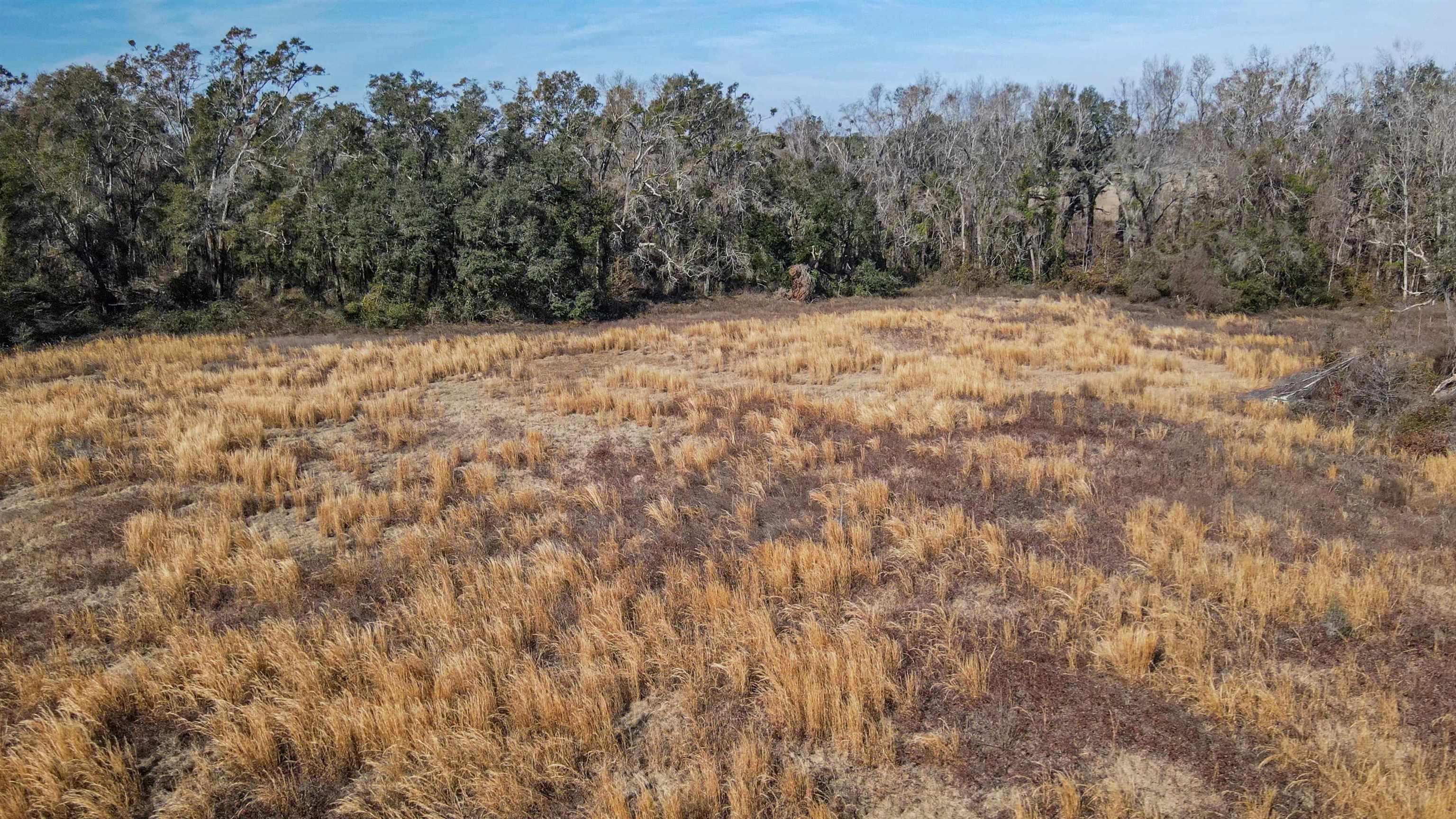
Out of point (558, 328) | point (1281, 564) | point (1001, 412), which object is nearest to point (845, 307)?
point (558, 328)

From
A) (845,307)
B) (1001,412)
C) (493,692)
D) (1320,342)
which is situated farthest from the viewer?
(845,307)

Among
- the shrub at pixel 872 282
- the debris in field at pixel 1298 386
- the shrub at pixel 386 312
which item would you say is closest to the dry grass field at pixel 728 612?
the debris in field at pixel 1298 386

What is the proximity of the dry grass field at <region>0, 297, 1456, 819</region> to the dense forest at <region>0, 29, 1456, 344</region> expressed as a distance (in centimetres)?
1290

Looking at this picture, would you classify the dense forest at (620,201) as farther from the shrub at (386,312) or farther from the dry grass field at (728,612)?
the dry grass field at (728,612)

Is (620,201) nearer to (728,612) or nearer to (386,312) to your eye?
(386,312)

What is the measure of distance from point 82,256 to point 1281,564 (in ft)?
98.2

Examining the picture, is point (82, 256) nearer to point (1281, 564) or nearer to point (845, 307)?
point (845, 307)

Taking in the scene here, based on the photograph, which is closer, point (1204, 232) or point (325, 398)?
point (325, 398)

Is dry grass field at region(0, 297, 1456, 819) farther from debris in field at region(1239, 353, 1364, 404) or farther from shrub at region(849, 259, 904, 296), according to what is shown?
shrub at region(849, 259, 904, 296)

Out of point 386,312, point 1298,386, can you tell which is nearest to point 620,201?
point 386,312

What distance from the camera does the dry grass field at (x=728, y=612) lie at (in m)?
4.33

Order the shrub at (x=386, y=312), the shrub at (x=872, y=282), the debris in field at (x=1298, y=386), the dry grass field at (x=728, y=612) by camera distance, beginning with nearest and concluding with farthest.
Answer: the dry grass field at (x=728, y=612) < the debris in field at (x=1298, y=386) < the shrub at (x=386, y=312) < the shrub at (x=872, y=282)

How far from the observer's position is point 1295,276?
26.2 metres

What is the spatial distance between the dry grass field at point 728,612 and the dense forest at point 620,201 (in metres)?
12.9
